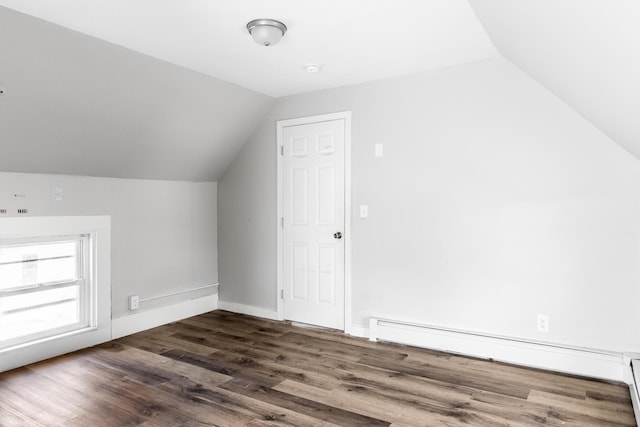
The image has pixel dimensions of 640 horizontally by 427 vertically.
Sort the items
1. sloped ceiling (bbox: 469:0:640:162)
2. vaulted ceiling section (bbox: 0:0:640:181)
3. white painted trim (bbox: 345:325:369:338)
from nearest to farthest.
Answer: sloped ceiling (bbox: 469:0:640:162)
vaulted ceiling section (bbox: 0:0:640:181)
white painted trim (bbox: 345:325:369:338)

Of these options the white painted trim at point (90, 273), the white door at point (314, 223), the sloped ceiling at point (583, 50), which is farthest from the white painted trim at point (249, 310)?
the sloped ceiling at point (583, 50)

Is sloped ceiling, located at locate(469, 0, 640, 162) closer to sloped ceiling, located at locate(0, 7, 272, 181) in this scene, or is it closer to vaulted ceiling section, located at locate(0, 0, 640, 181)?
vaulted ceiling section, located at locate(0, 0, 640, 181)

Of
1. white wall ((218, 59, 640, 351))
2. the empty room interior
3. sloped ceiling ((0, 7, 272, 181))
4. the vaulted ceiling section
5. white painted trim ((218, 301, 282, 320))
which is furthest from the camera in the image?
white painted trim ((218, 301, 282, 320))

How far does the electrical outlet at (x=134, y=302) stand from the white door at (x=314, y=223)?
138 cm

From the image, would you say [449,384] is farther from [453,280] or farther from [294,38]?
[294,38]

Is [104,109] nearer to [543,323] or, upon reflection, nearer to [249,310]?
[249,310]

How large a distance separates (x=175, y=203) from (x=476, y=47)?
10.2ft

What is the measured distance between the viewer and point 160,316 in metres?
4.12

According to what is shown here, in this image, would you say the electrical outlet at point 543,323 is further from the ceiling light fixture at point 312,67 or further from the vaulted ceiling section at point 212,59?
the ceiling light fixture at point 312,67

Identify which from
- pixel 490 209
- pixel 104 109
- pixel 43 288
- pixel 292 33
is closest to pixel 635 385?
pixel 490 209

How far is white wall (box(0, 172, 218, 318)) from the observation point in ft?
10.6

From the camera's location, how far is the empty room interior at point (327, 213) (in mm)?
2418

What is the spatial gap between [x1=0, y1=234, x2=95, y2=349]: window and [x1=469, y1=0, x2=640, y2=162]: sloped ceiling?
350cm

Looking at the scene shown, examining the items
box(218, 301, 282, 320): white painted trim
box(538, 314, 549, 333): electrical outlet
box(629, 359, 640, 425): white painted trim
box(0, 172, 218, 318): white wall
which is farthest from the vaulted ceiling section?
box(218, 301, 282, 320): white painted trim
